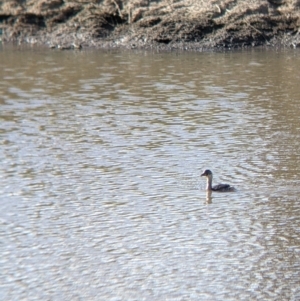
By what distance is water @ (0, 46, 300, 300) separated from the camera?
8523mm

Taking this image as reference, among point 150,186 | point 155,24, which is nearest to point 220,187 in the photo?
point 150,186

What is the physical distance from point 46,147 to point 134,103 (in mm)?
4008

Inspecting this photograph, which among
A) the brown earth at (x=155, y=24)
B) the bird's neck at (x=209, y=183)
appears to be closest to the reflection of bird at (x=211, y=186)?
the bird's neck at (x=209, y=183)

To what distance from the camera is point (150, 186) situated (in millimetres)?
11531

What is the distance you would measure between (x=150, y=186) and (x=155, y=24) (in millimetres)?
15210

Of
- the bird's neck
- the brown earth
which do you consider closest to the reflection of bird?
the bird's neck

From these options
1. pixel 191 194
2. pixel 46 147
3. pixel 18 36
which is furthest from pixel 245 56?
pixel 191 194

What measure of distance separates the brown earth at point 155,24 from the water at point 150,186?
4.94 metres

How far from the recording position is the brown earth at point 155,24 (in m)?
25.3

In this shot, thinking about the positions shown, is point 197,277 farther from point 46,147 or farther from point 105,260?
point 46,147

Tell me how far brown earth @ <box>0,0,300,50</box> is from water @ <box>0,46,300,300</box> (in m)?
4.94

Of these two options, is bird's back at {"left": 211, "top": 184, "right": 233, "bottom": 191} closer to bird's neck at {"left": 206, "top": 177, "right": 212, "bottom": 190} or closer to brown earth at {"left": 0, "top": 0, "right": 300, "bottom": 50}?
bird's neck at {"left": 206, "top": 177, "right": 212, "bottom": 190}

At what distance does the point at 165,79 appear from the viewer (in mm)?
20062

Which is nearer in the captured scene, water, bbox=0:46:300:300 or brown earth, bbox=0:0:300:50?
water, bbox=0:46:300:300
